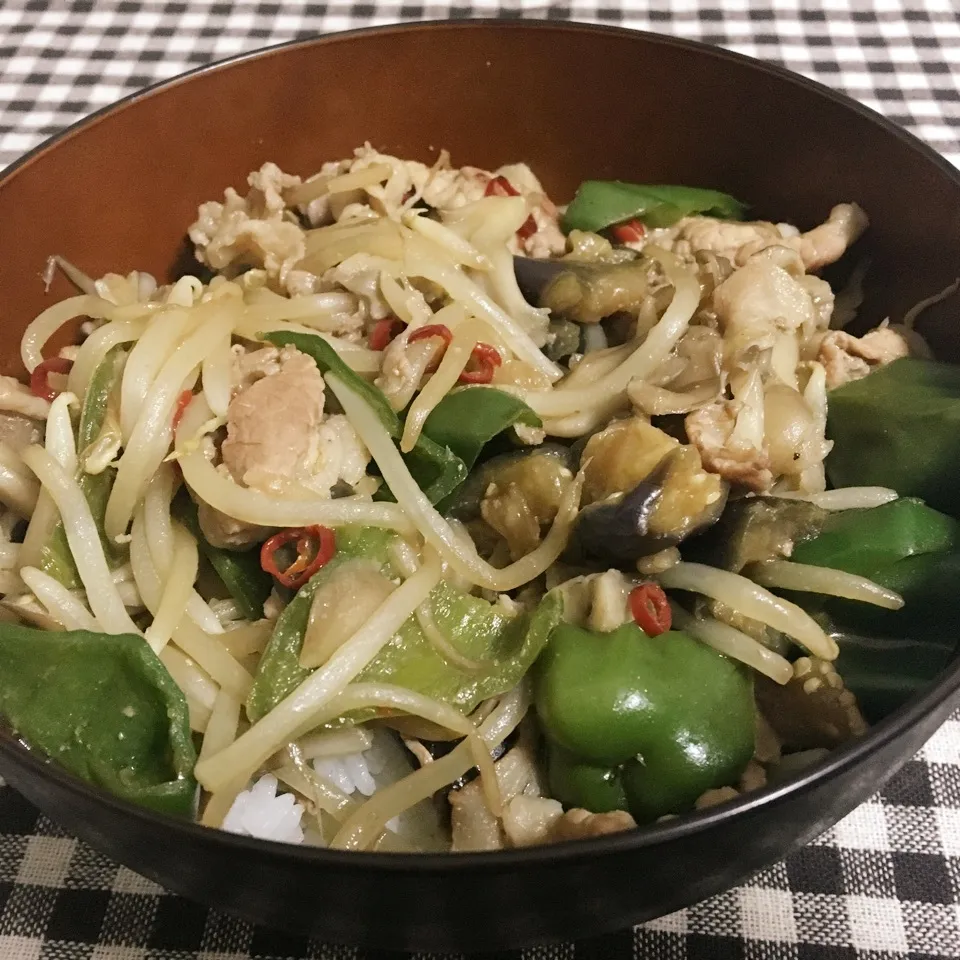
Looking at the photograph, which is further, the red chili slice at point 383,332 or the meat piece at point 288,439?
the red chili slice at point 383,332

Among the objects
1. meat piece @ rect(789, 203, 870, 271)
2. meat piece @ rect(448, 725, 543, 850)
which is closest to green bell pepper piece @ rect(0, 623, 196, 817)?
meat piece @ rect(448, 725, 543, 850)

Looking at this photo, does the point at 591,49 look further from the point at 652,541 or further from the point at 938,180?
the point at 652,541

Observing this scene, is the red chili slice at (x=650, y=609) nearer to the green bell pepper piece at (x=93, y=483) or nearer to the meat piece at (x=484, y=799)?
the meat piece at (x=484, y=799)

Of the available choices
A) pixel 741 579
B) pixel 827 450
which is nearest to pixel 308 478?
pixel 741 579

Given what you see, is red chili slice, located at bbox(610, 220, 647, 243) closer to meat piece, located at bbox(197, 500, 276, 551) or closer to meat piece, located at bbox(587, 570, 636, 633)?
meat piece, located at bbox(587, 570, 636, 633)

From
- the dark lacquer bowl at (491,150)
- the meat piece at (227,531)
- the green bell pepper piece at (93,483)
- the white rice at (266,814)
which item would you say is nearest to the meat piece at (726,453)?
the dark lacquer bowl at (491,150)

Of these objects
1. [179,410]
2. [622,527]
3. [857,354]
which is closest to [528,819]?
[622,527]

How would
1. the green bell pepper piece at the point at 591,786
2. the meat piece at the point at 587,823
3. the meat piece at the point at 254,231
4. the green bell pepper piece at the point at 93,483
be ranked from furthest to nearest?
1. the meat piece at the point at 254,231
2. the green bell pepper piece at the point at 93,483
3. the green bell pepper piece at the point at 591,786
4. the meat piece at the point at 587,823
